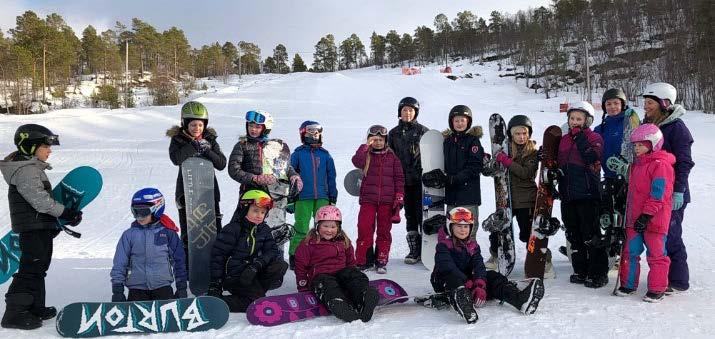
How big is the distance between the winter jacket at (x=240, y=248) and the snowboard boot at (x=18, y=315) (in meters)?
1.33

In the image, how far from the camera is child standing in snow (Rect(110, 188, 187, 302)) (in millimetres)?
3771

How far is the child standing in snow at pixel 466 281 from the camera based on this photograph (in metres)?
3.52

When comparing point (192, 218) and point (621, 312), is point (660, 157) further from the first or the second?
point (192, 218)

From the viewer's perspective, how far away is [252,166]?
15.3 ft

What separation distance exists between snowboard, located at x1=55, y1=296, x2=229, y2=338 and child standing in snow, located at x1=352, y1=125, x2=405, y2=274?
2022 millimetres

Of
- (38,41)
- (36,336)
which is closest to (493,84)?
(38,41)

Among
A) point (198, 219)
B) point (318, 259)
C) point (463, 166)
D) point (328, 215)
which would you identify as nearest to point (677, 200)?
point (463, 166)

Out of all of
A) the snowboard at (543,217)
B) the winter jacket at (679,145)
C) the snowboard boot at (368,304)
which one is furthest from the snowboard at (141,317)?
the winter jacket at (679,145)

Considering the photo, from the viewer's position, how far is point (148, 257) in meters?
3.80

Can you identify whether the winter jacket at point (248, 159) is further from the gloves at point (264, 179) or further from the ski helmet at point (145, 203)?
the ski helmet at point (145, 203)

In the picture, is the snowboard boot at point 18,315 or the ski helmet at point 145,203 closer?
the snowboard boot at point 18,315

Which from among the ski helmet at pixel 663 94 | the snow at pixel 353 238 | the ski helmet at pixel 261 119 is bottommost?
the snow at pixel 353 238

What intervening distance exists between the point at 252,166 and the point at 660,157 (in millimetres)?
3653

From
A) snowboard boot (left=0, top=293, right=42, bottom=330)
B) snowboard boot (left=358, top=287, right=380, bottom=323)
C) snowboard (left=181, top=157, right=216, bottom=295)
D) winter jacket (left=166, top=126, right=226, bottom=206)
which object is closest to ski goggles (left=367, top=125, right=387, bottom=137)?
winter jacket (left=166, top=126, right=226, bottom=206)
